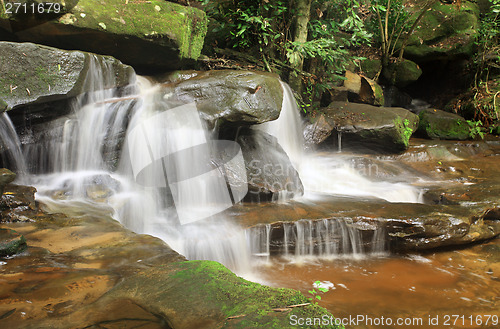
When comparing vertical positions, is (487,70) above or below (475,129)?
above

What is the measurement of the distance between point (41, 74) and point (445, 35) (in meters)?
11.5

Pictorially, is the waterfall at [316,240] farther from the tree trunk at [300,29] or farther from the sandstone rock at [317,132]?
the tree trunk at [300,29]

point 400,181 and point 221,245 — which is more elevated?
point 400,181

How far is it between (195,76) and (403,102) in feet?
25.6

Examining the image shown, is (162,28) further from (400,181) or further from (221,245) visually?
(400,181)

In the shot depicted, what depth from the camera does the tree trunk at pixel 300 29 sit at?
7.74 m

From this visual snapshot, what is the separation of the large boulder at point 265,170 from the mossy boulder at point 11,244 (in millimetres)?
3046

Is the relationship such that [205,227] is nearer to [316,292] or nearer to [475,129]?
[316,292]

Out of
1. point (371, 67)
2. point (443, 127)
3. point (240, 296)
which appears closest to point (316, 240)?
point (240, 296)

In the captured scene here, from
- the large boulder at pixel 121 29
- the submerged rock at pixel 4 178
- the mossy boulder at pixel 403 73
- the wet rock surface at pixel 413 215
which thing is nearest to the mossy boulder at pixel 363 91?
the mossy boulder at pixel 403 73

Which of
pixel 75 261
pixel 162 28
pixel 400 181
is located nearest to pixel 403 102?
pixel 400 181

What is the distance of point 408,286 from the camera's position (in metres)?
3.57

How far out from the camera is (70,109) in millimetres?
4773

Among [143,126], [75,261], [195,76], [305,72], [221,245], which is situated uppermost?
[305,72]
